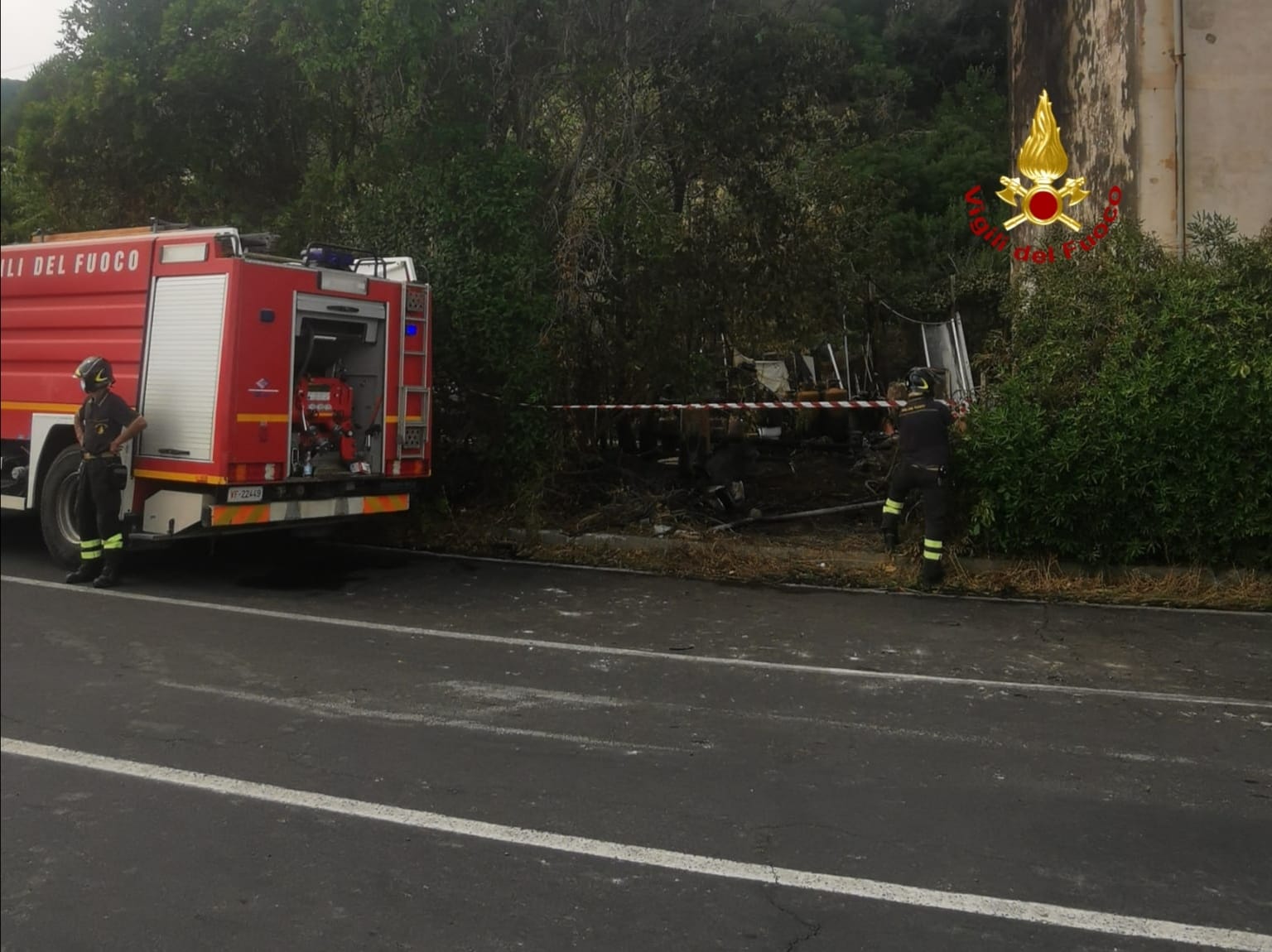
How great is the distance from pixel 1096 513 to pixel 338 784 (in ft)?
22.7

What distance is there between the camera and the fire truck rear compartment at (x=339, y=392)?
30.4 feet

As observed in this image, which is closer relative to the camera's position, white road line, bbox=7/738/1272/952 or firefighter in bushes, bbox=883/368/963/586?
white road line, bbox=7/738/1272/952

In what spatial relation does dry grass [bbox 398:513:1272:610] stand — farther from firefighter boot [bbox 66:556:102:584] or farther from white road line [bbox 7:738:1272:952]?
white road line [bbox 7:738:1272:952]

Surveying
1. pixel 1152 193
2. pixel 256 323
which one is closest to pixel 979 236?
pixel 1152 193

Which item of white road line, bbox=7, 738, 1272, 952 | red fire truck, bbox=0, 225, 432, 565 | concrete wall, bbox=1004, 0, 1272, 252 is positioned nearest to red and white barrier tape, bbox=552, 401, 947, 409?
red fire truck, bbox=0, 225, 432, 565

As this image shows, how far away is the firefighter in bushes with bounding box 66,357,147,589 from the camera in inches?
339

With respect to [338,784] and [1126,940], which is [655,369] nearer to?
[338,784]

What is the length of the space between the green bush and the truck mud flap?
504 centimetres

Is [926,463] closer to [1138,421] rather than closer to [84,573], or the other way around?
[1138,421]

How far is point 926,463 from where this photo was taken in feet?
30.8

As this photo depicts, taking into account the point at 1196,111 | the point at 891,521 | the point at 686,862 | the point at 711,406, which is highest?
the point at 1196,111

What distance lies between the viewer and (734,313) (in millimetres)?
12773

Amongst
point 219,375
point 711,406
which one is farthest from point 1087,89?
point 219,375

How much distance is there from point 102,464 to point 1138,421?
27.0 ft
